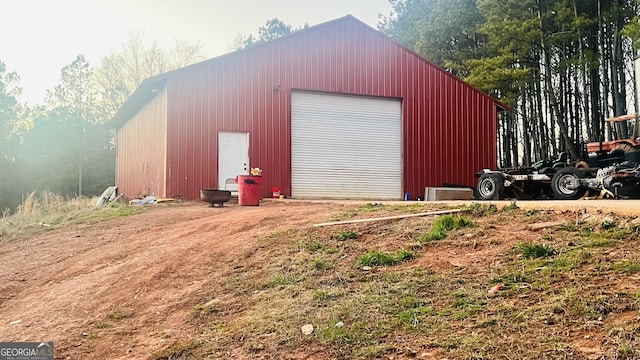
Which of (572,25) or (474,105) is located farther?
(572,25)

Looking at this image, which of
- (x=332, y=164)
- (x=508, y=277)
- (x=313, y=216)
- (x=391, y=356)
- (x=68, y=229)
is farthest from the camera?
(x=332, y=164)

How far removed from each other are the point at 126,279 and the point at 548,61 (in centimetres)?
2251

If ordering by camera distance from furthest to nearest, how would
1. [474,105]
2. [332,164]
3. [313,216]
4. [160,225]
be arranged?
[474,105] < [332,164] < [160,225] < [313,216]

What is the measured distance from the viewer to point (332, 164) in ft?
52.1

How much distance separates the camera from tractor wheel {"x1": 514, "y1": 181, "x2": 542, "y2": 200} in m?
11.1

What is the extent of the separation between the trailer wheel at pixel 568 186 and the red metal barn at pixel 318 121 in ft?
23.5

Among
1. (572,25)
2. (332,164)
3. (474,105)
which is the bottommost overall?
(332,164)

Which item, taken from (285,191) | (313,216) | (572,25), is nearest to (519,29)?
(572,25)

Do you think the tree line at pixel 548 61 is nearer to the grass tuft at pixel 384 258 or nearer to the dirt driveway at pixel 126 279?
the dirt driveway at pixel 126 279

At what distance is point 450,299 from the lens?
348 cm

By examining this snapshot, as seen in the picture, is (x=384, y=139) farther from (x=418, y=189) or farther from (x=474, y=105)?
(x=474, y=105)

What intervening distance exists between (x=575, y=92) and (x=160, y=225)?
22.3 m

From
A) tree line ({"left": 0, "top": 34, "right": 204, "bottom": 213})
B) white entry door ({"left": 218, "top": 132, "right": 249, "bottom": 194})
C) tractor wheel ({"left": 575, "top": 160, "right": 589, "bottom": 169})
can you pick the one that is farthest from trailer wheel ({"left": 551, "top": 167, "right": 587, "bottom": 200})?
tree line ({"left": 0, "top": 34, "right": 204, "bottom": 213})

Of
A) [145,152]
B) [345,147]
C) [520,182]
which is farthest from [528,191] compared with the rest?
[145,152]
